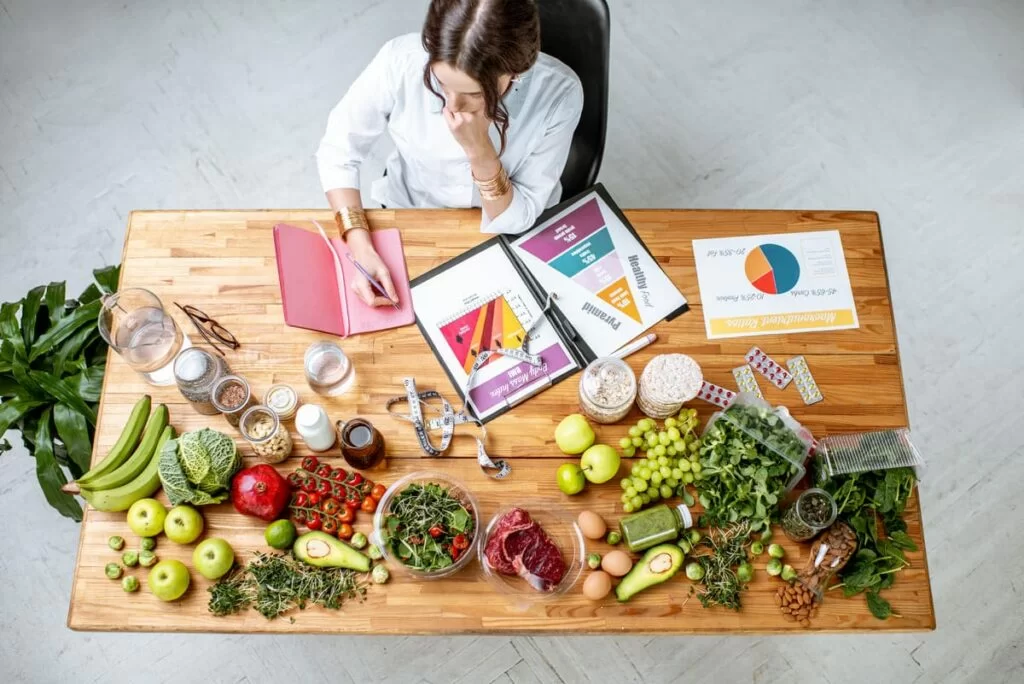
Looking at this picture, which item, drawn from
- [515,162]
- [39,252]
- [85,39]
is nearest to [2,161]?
[39,252]

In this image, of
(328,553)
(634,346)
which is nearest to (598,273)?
(634,346)

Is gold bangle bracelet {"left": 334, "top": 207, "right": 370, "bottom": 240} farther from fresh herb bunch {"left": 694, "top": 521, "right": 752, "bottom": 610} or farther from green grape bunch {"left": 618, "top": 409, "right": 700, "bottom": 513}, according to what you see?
fresh herb bunch {"left": 694, "top": 521, "right": 752, "bottom": 610}

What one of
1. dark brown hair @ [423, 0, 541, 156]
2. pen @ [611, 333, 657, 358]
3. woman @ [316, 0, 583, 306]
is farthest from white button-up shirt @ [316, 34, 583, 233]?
pen @ [611, 333, 657, 358]

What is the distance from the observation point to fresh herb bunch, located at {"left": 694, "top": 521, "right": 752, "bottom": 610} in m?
1.42

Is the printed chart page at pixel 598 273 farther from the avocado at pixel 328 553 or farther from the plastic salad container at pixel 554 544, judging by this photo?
the avocado at pixel 328 553

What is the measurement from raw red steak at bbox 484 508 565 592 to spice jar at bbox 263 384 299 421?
513mm

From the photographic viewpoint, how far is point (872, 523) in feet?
4.65

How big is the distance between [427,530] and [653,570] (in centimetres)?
46

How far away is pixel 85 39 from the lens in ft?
9.78

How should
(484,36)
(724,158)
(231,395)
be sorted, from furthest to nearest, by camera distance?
(724,158)
(231,395)
(484,36)

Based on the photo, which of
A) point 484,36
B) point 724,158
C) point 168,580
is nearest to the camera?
point 484,36

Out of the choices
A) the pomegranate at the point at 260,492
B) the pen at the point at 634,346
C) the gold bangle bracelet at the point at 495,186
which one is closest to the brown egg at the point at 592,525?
the pen at the point at 634,346

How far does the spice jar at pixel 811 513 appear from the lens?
54.2 inches

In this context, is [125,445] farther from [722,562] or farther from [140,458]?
[722,562]
